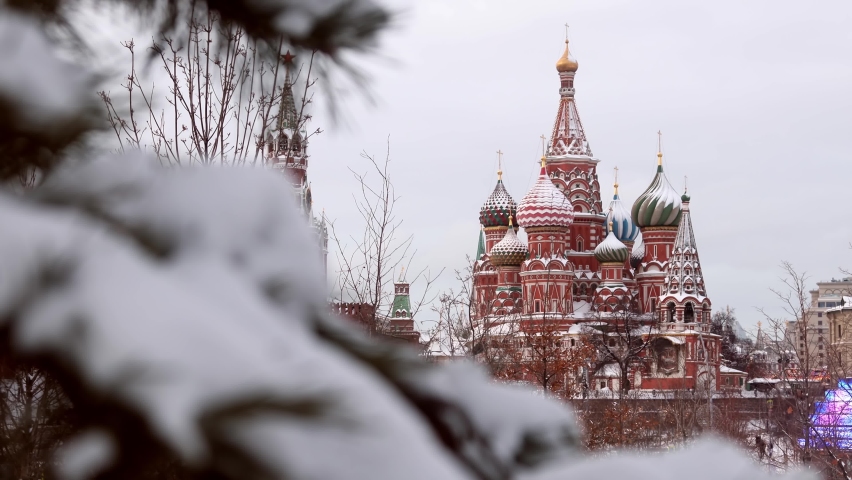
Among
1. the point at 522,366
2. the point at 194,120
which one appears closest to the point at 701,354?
the point at 522,366

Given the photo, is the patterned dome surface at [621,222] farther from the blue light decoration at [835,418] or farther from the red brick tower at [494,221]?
the blue light decoration at [835,418]

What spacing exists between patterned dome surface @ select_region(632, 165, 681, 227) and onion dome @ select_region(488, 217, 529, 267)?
17.4 ft

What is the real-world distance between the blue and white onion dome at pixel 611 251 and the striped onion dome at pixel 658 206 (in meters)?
1.99

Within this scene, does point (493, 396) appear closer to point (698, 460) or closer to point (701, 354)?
point (698, 460)

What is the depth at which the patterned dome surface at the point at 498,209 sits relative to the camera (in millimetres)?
42781

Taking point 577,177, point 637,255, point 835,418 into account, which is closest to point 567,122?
point 577,177

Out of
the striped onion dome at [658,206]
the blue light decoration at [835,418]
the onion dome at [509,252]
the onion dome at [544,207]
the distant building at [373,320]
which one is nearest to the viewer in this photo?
the distant building at [373,320]

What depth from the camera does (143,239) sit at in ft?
2.06

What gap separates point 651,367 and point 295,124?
110 feet

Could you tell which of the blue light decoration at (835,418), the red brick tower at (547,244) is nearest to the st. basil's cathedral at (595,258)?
the red brick tower at (547,244)

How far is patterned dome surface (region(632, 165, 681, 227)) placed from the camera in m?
41.0

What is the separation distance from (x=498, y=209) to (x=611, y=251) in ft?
18.1

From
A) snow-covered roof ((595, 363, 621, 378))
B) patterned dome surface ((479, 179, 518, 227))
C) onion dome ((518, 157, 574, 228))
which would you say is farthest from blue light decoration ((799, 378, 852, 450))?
patterned dome surface ((479, 179, 518, 227))

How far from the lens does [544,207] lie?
38.1m
